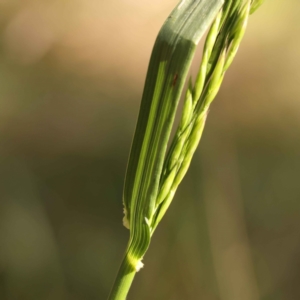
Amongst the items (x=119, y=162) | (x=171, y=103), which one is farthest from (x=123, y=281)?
(x=119, y=162)

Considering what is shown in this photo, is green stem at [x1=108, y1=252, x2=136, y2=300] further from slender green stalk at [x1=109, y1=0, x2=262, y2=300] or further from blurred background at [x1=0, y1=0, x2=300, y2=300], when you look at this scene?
blurred background at [x1=0, y1=0, x2=300, y2=300]

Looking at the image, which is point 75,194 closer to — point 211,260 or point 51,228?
point 51,228

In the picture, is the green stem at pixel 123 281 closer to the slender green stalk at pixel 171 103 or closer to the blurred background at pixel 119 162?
the slender green stalk at pixel 171 103

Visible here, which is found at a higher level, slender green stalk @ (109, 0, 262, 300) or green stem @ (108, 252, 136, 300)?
slender green stalk @ (109, 0, 262, 300)

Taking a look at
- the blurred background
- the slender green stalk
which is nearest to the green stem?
the slender green stalk

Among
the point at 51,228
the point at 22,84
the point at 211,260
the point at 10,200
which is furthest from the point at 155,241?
the point at 22,84

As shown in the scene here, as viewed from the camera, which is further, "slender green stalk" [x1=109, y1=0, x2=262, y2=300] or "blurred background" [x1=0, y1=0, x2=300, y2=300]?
"blurred background" [x1=0, y1=0, x2=300, y2=300]
